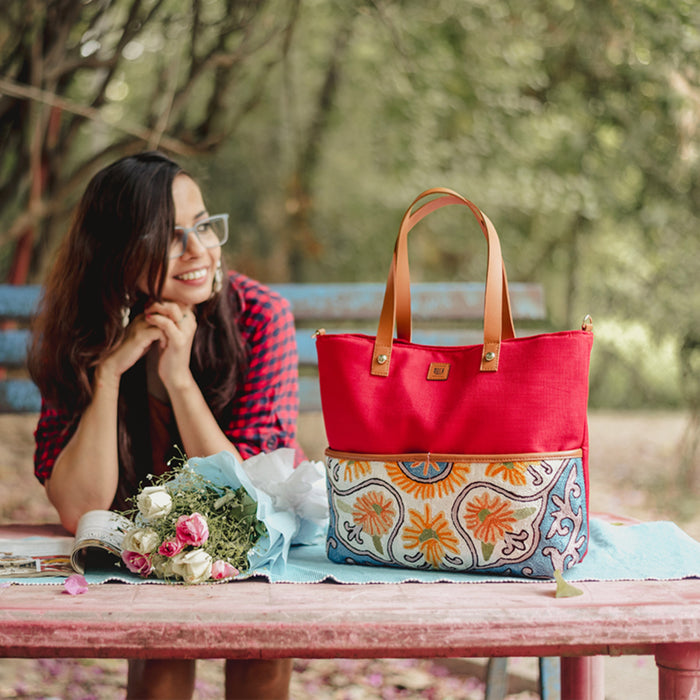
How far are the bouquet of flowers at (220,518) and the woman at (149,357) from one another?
35 cm

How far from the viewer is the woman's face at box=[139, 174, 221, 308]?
179 cm

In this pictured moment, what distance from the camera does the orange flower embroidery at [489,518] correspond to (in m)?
1.26

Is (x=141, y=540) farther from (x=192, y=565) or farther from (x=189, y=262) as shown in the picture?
(x=189, y=262)

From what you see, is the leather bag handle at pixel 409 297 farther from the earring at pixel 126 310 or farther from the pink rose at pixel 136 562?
the earring at pixel 126 310

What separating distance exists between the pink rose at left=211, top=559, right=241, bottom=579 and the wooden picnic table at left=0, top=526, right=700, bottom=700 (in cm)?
9

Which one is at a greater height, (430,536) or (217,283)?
(217,283)

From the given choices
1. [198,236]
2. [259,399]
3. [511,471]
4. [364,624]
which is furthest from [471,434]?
[198,236]

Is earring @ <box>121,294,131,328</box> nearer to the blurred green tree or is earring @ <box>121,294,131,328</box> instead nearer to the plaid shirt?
the plaid shirt

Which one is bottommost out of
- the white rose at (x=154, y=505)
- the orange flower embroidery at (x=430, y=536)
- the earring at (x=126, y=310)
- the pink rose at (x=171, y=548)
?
the pink rose at (x=171, y=548)

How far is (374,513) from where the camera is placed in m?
1.32

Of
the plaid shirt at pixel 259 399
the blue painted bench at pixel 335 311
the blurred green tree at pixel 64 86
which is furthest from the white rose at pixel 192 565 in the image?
the blurred green tree at pixel 64 86

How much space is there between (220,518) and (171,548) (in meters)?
0.10

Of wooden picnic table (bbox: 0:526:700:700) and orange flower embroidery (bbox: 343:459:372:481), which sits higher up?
orange flower embroidery (bbox: 343:459:372:481)

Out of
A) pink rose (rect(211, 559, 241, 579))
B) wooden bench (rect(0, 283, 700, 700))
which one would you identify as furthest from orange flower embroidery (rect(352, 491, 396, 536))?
pink rose (rect(211, 559, 241, 579))
